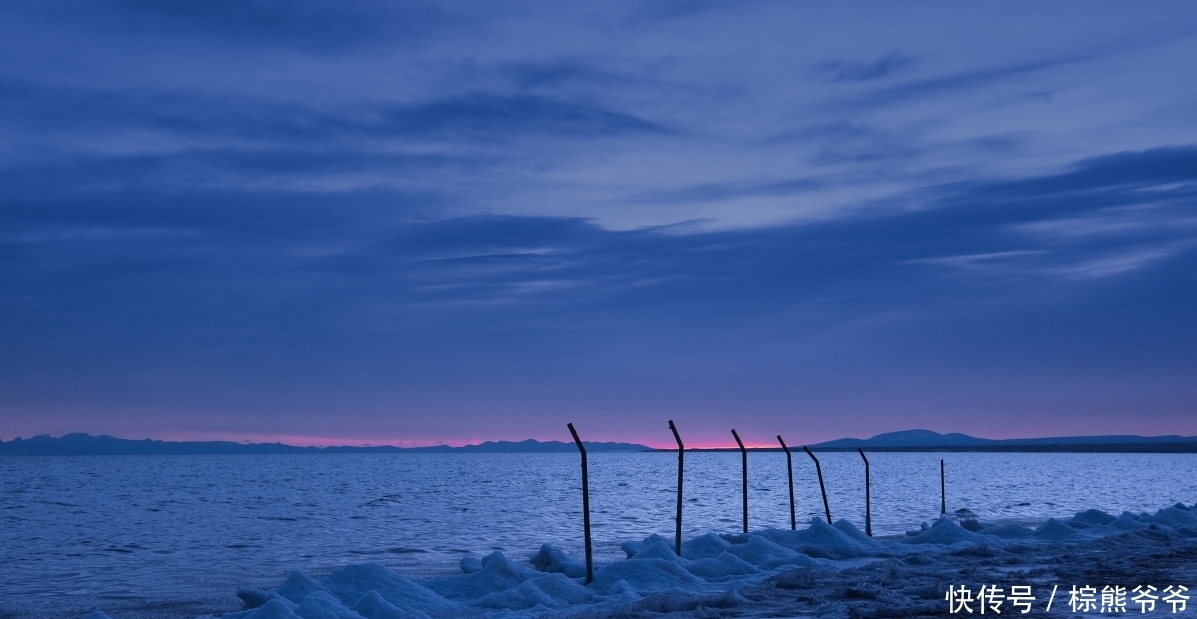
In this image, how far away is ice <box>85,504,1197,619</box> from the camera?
15594mm

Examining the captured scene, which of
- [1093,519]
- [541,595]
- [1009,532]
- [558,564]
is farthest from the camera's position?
[1093,519]

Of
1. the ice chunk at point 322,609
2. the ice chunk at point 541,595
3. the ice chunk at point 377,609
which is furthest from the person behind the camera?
the ice chunk at point 541,595

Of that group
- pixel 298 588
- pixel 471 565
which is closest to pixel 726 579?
pixel 471 565

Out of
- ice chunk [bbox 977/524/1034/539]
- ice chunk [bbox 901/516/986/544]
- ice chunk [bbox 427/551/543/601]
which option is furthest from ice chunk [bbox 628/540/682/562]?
ice chunk [bbox 977/524/1034/539]

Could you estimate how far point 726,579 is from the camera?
1973 centimetres

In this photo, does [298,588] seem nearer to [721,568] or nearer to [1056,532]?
[721,568]

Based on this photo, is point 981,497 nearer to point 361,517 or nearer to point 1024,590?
point 361,517

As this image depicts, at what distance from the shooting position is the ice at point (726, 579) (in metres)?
15.6

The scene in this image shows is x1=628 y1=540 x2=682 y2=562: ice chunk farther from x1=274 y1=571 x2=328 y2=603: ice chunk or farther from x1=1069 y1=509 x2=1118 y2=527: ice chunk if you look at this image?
x1=1069 y1=509 x2=1118 y2=527: ice chunk

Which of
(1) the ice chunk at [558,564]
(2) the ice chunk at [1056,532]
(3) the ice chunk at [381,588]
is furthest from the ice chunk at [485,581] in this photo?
(2) the ice chunk at [1056,532]

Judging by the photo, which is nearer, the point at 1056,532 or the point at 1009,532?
the point at 1009,532

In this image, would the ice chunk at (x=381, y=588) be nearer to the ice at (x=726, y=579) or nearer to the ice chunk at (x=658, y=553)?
the ice at (x=726, y=579)

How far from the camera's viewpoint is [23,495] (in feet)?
273

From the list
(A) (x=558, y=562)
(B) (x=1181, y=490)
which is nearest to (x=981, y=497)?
(B) (x=1181, y=490)
